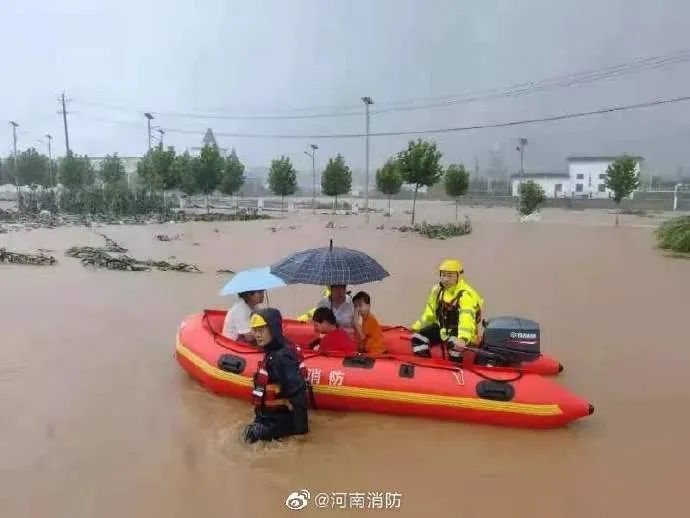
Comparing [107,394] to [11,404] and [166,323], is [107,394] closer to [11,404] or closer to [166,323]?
[11,404]

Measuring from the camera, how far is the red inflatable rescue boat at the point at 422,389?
17.2 ft

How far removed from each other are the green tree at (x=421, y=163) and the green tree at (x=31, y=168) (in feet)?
95.6

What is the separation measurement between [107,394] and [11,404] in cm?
83

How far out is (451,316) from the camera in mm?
6184

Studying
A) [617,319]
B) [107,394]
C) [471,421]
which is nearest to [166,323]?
[107,394]

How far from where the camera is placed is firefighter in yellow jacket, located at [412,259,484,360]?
19.4 feet

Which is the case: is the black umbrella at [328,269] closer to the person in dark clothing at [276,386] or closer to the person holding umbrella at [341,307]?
the person holding umbrella at [341,307]

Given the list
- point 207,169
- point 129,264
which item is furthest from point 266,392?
point 207,169

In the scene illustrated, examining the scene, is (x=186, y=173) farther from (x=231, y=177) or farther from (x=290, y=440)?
(x=290, y=440)

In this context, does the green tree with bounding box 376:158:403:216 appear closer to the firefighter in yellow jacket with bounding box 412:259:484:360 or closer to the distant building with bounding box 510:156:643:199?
the firefighter in yellow jacket with bounding box 412:259:484:360

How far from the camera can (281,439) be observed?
195 inches

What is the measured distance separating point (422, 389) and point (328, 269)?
4.54 feet

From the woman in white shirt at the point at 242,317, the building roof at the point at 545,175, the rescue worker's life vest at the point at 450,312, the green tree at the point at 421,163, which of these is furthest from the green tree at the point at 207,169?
the building roof at the point at 545,175

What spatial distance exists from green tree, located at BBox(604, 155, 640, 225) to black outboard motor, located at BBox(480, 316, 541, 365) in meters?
29.7
